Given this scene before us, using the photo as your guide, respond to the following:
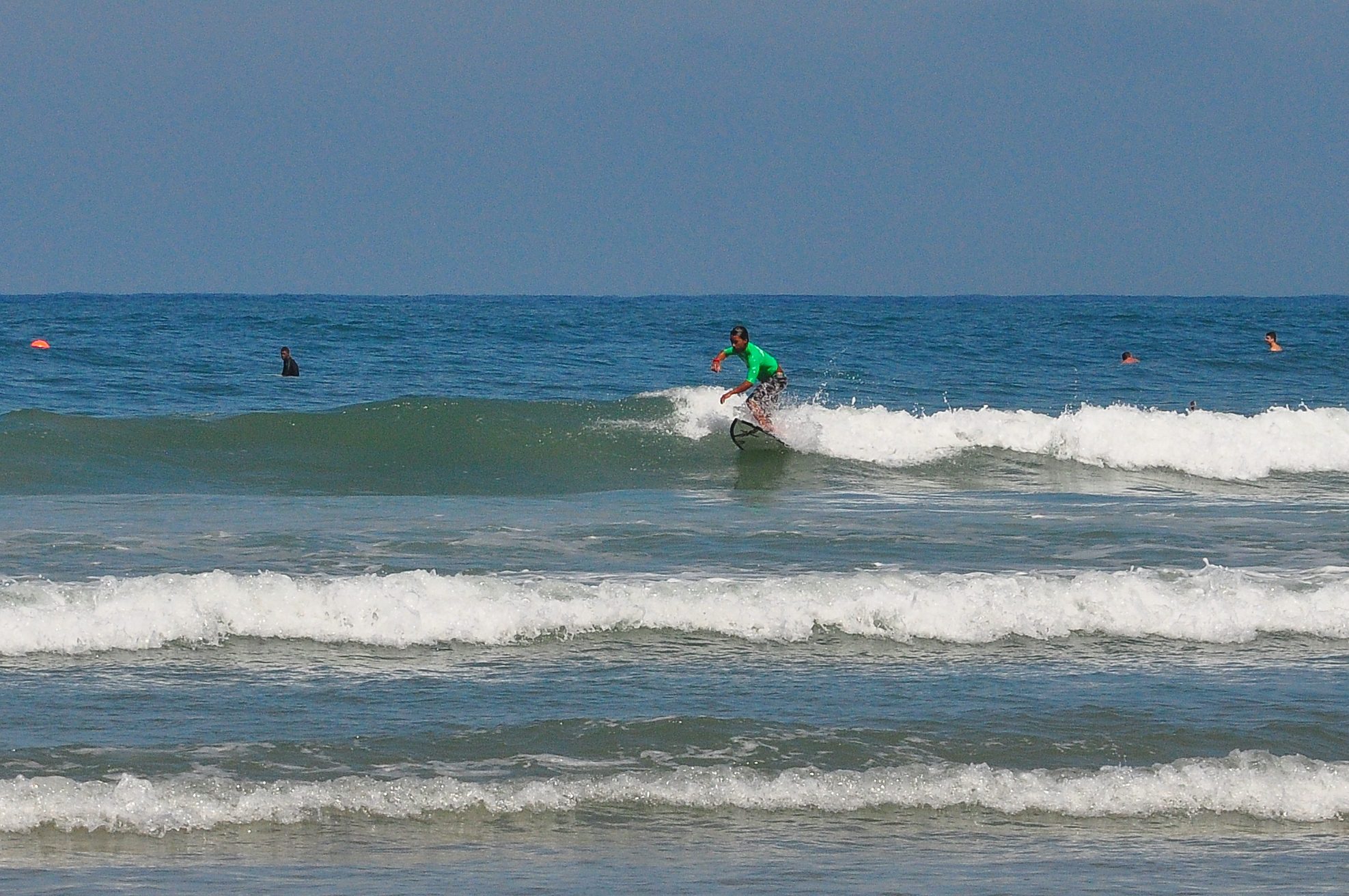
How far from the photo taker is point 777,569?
10766 millimetres

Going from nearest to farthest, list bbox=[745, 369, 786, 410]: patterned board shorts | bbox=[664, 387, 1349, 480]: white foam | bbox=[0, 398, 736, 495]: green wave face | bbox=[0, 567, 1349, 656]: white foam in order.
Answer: bbox=[0, 567, 1349, 656]: white foam < bbox=[0, 398, 736, 495]: green wave face < bbox=[745, 369, 786, 410]: patterned board shorts < bbox=[664, 387, 1349, 480]: white foam

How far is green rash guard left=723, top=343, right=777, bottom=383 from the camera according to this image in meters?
16.7

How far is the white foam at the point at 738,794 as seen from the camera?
6016 mm

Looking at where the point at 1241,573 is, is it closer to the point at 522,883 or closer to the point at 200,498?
the point at 522,883

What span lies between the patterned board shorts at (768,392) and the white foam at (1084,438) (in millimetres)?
492

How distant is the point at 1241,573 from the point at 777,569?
3.25 meters

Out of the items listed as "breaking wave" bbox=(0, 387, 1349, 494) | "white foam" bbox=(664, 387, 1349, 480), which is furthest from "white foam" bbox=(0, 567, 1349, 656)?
"white foam" bbox=(664, 387, 1349, 480)

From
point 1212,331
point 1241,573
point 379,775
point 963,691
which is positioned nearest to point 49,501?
point 379,775

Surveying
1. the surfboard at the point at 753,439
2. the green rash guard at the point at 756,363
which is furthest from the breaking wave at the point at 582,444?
the green rash guard at the point at 756,363

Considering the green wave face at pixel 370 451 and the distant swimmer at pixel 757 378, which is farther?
the distant swimmer at pixel 757 378

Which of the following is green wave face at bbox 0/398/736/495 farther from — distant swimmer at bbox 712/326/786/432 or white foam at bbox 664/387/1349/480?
white foam at bbox 664/387/1349/480

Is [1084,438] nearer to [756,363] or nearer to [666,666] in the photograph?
[756,363]

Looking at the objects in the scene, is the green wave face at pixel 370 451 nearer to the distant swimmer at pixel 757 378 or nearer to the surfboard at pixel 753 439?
the surfboard at pixel 753 439

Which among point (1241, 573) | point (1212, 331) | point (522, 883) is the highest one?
point (1212, 331)
